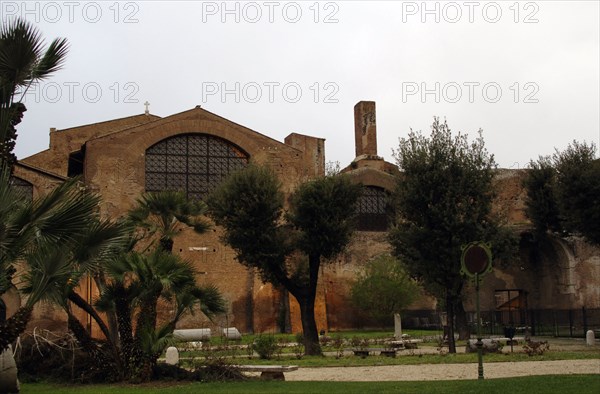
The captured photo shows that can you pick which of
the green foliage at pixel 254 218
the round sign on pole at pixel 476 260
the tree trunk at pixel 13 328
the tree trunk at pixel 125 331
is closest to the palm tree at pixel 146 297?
the tree trunk at pixel 125 331

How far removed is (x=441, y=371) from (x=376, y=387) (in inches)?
142

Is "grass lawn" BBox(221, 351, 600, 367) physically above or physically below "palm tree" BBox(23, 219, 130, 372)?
below

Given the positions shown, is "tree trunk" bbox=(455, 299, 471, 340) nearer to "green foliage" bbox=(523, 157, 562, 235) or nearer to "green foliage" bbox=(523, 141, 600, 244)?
"green foliage" bbox=(523, 141, 600, 244)

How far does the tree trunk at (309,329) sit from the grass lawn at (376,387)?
7120 millimetres

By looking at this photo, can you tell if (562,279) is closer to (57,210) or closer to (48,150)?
(48,150)

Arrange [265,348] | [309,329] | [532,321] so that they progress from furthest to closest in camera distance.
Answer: [532,321]
[309,329]
[265,348]

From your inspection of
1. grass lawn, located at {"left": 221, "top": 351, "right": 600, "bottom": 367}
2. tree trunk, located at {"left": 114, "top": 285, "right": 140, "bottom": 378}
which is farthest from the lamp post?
tree trunk, located at {"left": 114, "top": 285, "right": 140, "bottom": 378}

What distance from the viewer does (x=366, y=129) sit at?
42.0m

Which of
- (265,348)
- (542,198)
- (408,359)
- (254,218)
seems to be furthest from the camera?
(542,198)

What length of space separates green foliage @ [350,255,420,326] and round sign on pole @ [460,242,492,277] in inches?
769

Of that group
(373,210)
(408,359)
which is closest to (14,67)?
(408,359)

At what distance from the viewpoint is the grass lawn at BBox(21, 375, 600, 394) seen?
10180 mm

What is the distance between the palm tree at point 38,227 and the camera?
29.6 feet

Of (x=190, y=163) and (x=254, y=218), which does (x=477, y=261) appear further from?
→ (x=190, y=163)
